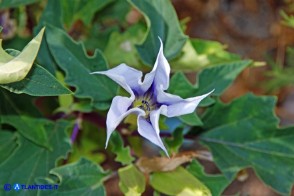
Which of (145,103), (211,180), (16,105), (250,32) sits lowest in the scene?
(250,32)

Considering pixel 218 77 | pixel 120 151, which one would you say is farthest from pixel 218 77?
pixel 120 151

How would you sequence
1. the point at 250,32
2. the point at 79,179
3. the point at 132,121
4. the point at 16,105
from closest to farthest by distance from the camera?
1. the point at 132,121
2. the point at 79,179
3. the point at 16,105
4. the point at 250,32

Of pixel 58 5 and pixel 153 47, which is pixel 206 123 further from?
pixel 58 5

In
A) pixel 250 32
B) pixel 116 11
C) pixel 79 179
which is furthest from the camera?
pixel 250 32

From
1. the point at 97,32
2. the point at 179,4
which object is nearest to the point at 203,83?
the point at 97,32

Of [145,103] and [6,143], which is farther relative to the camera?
[6,143]

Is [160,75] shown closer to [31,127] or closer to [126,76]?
[126,76]

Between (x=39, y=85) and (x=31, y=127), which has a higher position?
(x=39, y=85)

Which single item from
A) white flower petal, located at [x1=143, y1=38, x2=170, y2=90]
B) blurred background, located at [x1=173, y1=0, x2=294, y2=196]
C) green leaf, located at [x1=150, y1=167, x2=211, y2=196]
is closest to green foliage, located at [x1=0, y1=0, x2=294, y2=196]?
green leaf, located at [x1=150, y1=167, x2=211, y2=196]
